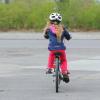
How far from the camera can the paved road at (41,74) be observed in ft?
37.7

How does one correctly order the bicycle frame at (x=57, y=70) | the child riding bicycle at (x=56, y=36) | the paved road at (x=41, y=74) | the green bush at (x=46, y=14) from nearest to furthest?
the paved road at (x=41, y=74) < the bicycle frame at (x=57, y=70) < the child riding bicycle at (x=56, y=36) < the green bush at (x=46, y=14)

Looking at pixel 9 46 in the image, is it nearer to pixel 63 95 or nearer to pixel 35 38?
pixel 35 38

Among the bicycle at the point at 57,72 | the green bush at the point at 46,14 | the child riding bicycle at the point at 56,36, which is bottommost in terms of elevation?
the bicycle at the point at 57,72

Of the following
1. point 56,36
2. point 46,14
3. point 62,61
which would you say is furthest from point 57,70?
point 46,14

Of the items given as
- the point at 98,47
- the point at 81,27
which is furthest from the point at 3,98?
the point at 81,27

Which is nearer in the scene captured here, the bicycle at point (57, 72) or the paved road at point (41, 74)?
the paved road at point (41, 74)

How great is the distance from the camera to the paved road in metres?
11.5

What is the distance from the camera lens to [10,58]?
19.1m

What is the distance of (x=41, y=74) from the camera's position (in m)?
14.8

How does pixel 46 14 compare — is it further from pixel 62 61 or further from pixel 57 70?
pixel 57 70

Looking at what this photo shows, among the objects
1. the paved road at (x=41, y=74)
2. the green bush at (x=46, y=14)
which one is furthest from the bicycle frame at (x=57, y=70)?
the green bush at (x=46, y=14)

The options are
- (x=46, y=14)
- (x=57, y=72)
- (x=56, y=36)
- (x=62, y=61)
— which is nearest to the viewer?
(x=57, y=72)

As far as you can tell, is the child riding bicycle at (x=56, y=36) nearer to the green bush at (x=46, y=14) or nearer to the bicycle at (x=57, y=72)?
the bicycle at (x=57, y=72)

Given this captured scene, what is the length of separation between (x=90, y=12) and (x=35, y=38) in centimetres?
713
